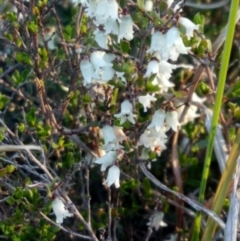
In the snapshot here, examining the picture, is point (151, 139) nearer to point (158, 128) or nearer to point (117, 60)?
point (158, 128)

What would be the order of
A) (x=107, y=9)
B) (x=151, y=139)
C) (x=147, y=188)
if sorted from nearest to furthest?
(x=107, y=9), (x=151, y=139), (x=147, y=188)

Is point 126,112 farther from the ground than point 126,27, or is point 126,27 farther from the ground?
point 126,27

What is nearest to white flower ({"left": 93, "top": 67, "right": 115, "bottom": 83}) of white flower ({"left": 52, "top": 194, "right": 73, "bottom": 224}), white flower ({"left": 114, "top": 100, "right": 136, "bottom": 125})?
white flower ({"left": 114, "top": 100, "right": 136, "bottom": 125})

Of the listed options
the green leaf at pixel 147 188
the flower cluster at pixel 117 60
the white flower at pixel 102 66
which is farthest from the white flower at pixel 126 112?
the green leaf at pixel 147 188

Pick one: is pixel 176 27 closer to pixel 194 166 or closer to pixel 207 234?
pixel 207 234

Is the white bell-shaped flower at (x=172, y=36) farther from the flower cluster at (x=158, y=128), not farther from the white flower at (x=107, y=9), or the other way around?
the flower cluster at (x=158, y=128)

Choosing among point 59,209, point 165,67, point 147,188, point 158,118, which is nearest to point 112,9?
point 165,67

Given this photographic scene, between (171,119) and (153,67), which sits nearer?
(153,67)
